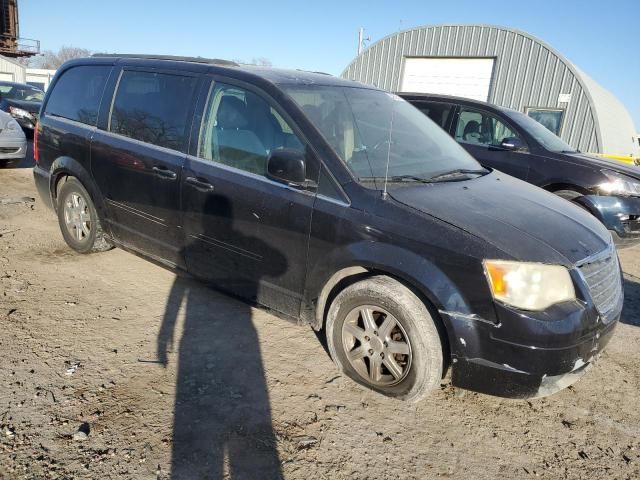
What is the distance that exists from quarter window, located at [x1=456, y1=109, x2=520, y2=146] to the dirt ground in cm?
313

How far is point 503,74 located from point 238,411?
55.5 ft

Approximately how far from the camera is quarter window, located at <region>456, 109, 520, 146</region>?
19.9 ft

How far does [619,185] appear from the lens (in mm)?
5238

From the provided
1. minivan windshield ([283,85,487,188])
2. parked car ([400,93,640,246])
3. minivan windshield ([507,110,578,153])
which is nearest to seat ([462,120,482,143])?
parked car ([400,93,640,246])

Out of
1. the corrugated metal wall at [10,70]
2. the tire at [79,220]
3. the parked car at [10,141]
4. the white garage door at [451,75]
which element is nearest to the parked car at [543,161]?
the tire at [79,220]

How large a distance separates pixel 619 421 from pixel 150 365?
110 inches

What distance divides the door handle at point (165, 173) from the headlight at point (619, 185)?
466 centimetres

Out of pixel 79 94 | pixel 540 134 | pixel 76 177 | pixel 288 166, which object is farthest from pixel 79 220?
pixel 540 134

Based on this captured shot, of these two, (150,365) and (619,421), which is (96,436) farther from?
(619,421)

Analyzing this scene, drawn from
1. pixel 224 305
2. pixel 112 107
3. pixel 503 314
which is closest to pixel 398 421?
pixel 503 314

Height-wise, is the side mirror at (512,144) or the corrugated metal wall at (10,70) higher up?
the corrugated metal wall at (10,70)

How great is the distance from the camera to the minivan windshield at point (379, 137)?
9.64ft

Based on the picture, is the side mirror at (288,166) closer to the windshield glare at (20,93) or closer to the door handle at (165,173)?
the door handle at (165,173)

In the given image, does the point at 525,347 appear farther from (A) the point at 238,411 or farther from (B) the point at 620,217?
(B) the point at 620,217
